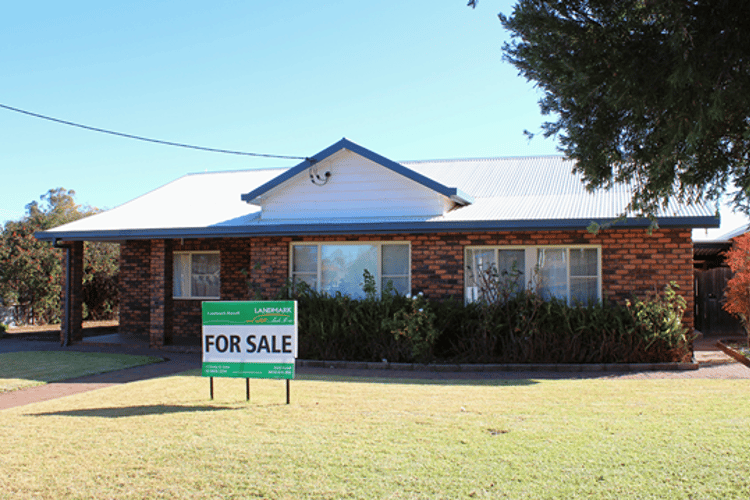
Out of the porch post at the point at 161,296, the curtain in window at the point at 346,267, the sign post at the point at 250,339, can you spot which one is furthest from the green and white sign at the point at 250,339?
the porch post at the point at 161,296

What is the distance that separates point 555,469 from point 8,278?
2155 cm

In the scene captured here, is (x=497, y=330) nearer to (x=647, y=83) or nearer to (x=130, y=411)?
(x=130, y=411)

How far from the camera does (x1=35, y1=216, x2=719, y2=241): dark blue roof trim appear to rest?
448 inches

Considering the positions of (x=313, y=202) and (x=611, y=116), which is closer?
(x=611, y=116)

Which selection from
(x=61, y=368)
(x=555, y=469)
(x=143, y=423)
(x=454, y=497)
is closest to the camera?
(x=454, y=497)

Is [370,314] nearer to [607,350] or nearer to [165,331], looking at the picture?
[607,350]

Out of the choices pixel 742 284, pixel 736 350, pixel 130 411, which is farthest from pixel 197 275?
pixel 742 284

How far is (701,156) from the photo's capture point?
205 inches

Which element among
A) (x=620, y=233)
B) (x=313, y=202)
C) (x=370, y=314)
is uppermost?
(x=313, y=202)

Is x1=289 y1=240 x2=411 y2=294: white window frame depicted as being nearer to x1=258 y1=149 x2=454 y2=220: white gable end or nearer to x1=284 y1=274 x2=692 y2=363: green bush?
x1=258 y1=149 x2=454 y2=220: white gable end

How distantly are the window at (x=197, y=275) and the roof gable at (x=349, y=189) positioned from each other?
3.34 meters

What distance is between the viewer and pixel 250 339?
8.15 m

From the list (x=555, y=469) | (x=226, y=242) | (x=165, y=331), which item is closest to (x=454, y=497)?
(x=555, y=469)

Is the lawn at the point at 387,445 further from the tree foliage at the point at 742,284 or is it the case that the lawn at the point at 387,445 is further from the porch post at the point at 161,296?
the porch post at the point at 161,296
